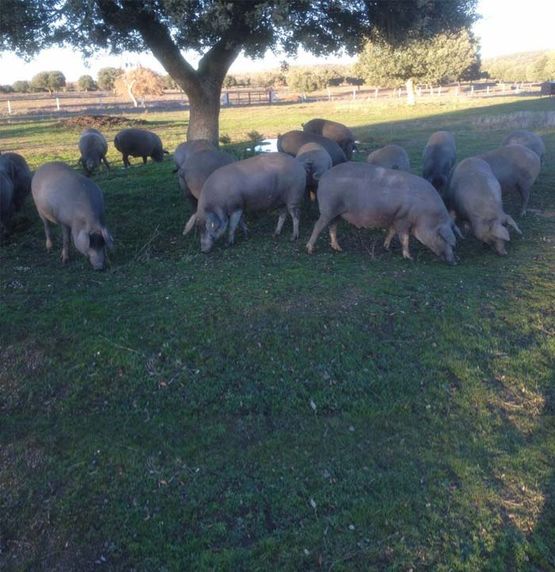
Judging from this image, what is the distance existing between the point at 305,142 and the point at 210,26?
3319mm

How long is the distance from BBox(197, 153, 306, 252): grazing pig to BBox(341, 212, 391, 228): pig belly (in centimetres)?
133

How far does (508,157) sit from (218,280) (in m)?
7.40

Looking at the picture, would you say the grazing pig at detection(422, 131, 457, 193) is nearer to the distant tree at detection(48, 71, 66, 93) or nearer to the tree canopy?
the tree canopy

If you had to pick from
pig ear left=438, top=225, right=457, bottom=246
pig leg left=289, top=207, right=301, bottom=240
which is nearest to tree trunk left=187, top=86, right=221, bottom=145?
pig leg left=289, top=207, right=301, bottom=240

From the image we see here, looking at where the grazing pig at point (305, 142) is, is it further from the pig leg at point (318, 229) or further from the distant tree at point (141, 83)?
the distant tree at point (141, 83)

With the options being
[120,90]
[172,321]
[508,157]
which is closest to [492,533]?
[172,321]

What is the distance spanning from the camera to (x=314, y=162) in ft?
40.9

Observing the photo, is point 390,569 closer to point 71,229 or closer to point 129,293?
point 129,293

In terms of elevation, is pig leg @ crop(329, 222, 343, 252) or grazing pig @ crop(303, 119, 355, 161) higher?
grazing pig @ crop(303, 119, 355, 161)

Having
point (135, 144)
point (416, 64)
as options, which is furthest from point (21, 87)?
point (135, 144)

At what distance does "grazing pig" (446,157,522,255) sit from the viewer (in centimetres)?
1067

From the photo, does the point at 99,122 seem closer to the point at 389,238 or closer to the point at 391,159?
the point at 391,159

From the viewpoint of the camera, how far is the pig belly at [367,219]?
1028 centimetres

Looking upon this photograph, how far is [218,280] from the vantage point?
30.4ft
